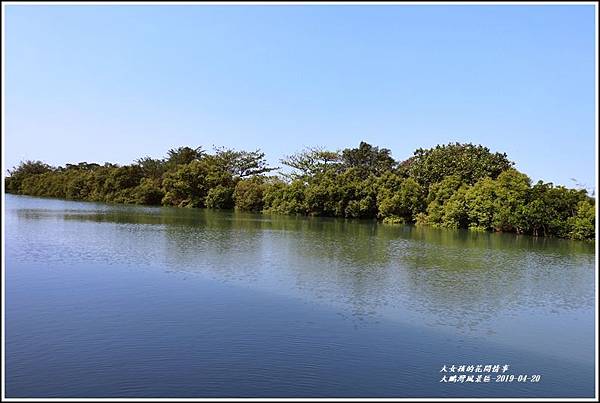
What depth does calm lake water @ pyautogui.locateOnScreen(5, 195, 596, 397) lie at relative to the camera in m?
5.92

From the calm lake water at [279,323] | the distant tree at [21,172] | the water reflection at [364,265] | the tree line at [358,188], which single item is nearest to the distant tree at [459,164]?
the tree line at [358,188]

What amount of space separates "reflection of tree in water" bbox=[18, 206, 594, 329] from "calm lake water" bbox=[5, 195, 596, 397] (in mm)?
71

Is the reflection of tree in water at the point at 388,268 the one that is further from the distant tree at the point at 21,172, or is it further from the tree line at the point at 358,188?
the distant tree at the point at 21,172

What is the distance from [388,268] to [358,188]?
26.7m

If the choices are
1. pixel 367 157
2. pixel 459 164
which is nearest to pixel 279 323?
pixel 459 164

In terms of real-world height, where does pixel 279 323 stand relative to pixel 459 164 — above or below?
below

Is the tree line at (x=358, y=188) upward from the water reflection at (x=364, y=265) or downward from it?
upward

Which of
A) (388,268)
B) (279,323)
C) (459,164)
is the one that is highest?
(459,164)

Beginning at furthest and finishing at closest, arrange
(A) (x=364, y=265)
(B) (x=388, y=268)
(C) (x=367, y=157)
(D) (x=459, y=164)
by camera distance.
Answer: (C) (x=367, y=157) → (D) (x=459, y=164) → (A) (x=364, y=265) → (B) (x=388, y=268)

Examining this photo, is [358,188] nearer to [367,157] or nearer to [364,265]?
[367,157]

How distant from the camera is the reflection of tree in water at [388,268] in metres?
10.1

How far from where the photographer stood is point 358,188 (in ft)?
133

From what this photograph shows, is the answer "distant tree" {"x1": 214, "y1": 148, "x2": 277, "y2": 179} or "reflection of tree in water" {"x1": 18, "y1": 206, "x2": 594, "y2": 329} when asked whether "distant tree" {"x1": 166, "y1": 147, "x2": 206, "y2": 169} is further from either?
"reflection of tree in water" {"x1": 18, "y1": 206, "x2": 594, "y2": 329}

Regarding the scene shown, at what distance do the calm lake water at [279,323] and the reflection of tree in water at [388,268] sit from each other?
0.23 feet
